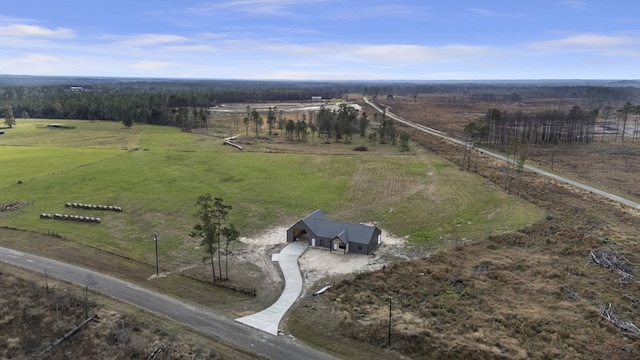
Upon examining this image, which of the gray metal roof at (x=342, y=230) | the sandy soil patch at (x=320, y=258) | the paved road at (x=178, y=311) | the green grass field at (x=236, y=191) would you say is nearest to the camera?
the paved road at (x=178, y=311)

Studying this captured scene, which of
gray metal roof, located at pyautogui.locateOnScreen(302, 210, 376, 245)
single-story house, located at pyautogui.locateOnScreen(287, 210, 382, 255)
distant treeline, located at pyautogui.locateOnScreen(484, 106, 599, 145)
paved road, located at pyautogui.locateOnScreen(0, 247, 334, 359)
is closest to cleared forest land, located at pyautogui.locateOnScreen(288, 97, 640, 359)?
paved road, located at pyautogui.locateOnScreen(0, 247, 334, 359)

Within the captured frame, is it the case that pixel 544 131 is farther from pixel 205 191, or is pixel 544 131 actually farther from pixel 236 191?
pixel 205 191

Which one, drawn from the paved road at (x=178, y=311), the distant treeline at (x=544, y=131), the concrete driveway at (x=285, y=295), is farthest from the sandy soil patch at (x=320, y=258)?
the distant treeline at (x=544, y=131)

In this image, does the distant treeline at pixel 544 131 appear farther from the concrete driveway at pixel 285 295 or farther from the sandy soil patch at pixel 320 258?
the concrete driveway at pixel 285 295

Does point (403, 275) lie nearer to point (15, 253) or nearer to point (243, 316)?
→ point (243, 316)

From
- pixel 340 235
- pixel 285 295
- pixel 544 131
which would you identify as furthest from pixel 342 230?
pixel 544 131

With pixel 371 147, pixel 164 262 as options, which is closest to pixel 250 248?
pixel 164 262
